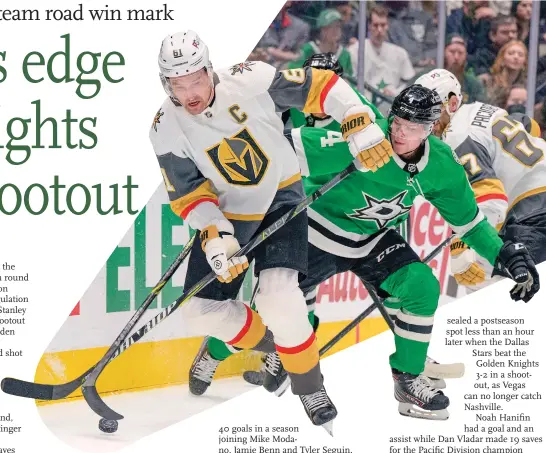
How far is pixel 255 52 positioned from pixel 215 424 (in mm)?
1583

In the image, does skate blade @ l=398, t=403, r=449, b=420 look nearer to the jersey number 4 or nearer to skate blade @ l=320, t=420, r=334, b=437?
skate blade @ l=320, t=420, r=334, b=437

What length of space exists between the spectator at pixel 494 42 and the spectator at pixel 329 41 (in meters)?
0.76

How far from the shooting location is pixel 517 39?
540 cm

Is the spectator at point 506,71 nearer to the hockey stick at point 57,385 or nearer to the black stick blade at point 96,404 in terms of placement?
the hockey stick at point 57,385

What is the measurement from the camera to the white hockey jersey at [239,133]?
3.46 meters

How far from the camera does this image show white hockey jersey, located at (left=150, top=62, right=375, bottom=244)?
3.46 meters

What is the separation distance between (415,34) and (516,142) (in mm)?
951

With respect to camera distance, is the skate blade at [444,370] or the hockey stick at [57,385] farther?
the skate blade at [444,370]

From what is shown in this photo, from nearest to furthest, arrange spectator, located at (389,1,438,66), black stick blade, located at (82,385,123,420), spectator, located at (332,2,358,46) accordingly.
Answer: black stick blade, located at (82,385,123,420) → spectator, located at (332,2,358,46) → spectator, located at (389,1,438,66)

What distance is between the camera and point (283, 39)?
469 centimetres

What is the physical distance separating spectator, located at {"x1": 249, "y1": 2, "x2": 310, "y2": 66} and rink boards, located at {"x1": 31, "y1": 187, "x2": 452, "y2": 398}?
792 mm

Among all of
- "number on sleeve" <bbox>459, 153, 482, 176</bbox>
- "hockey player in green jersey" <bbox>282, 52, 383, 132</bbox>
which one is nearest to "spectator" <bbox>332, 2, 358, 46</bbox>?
"hockey player in green jersey" <bbox>282, 52, 383, 132</bbox>

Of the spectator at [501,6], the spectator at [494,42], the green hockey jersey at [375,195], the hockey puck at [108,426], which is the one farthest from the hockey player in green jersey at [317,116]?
the hockey puck at [108,426]

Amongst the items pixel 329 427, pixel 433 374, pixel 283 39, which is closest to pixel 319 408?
pixel 329 427
